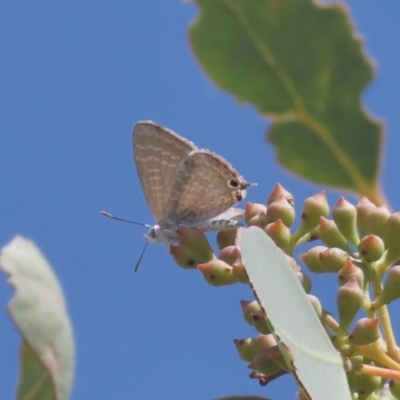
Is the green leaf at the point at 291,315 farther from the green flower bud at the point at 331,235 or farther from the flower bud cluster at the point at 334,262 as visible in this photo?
the green flower bud at the point at 331,235

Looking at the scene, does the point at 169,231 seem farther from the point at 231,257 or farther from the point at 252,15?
the point at 252,15

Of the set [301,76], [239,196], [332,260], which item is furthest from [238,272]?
[239,196]

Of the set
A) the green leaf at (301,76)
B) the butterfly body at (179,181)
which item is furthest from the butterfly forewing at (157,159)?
the green leaf at (301,76)

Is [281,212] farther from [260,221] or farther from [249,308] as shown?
[249,308]

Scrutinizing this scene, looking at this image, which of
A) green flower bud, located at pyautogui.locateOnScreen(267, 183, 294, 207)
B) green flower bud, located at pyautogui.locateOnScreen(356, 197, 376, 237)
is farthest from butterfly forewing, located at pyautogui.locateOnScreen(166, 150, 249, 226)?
green flower bud, located at pyautogui.locateOnScreen(356, 197, 376, 237)

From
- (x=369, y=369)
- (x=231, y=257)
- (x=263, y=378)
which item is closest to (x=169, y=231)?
(x=231, y=257)

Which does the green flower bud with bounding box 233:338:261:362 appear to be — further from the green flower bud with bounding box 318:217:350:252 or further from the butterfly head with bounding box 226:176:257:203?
the butterfly head with bounding box 226:176:257:203
